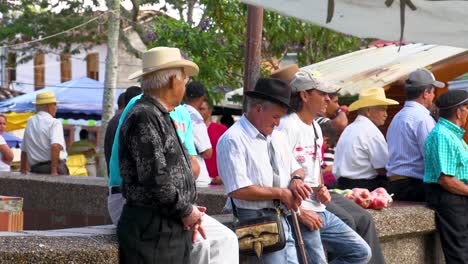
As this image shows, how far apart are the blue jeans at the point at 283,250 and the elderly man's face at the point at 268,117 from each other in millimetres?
502

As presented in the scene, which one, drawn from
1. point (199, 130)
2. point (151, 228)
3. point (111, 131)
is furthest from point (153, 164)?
point (199, 130)

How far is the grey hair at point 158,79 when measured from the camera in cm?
537

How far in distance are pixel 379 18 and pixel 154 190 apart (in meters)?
1.71

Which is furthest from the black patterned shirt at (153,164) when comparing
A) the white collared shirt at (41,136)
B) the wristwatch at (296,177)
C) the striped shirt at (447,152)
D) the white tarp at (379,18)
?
the white collared shirt at (41,136)

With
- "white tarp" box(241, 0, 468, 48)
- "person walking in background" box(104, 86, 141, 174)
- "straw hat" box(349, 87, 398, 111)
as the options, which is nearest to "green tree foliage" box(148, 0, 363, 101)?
"straw hat" box(349, 87, 398, 111)

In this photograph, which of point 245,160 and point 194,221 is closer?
point 194,221

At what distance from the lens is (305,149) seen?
682 cm

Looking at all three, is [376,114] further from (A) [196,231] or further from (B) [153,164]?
(B) [153,164]

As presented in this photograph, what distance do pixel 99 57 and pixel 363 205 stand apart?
49526mm

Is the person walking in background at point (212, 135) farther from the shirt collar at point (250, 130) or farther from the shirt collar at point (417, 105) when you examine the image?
the shirt collar at point (250, 130)

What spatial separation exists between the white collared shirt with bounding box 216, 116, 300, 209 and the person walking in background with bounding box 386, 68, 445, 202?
9.54 ft

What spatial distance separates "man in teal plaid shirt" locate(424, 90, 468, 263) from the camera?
326 inches

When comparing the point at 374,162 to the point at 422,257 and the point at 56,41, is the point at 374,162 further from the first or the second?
the point at 56,41

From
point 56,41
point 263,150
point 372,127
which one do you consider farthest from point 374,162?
point 56,41
